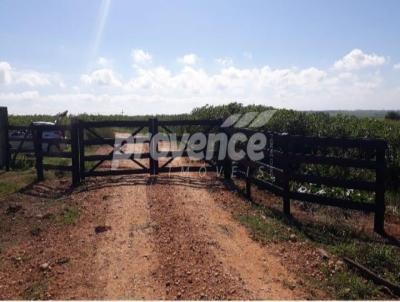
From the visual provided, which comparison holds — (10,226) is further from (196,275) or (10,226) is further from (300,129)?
(300,129)

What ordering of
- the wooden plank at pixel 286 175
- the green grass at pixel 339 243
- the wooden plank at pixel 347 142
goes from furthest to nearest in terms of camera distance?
the wooden plank at pixel 286 175 → the wooden plank at pixel 347 142 → the green grass at pixel 339 243

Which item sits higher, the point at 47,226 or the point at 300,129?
the point at 300,129

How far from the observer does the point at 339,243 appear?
6953 mm

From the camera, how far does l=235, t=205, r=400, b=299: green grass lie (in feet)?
17.5

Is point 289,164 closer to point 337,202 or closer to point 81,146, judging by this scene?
point 337,202

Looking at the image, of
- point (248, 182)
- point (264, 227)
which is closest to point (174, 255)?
point (264, 227)

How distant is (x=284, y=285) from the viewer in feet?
17.7

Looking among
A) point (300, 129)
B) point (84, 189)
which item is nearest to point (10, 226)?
point (84, 189)

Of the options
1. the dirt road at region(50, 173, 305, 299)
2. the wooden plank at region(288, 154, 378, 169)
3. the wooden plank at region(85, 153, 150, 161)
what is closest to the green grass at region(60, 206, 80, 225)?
the dirt road at region(50, 173, 305, 299)

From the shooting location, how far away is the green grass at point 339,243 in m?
5.34

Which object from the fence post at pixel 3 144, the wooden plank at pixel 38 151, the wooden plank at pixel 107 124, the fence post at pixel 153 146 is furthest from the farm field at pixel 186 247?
the fence post at pixel 3 144

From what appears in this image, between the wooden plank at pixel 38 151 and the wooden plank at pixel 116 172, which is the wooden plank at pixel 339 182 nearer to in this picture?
the wooden plank at pixel 116 172

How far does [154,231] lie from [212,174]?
20.9ft

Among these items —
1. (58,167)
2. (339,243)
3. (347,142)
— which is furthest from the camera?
(58,167)
